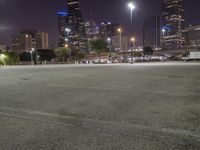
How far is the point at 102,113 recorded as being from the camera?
20.8ft

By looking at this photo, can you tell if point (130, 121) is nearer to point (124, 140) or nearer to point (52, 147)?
point (124, 140)

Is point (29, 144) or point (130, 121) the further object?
point (130, 121)

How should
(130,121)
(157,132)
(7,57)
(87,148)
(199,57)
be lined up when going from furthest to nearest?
1. (7,57)
2. (199,57)
3. (130,121)
4. (157,132)
5. (87,148)

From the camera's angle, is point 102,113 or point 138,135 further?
point 102,113

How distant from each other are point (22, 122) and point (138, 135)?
9.22ft

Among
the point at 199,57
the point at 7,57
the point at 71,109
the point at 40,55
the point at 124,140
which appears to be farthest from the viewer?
the point at 40,55

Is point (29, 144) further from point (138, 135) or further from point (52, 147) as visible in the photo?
point (138, 135)

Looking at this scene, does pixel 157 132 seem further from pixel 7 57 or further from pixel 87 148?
pixel 7 57

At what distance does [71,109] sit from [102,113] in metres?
1.05

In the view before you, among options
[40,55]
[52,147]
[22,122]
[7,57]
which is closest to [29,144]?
[52,147]

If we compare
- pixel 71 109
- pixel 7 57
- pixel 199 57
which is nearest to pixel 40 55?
pixel 7 57

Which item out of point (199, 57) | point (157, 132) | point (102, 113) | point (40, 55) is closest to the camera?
point (157, 132)

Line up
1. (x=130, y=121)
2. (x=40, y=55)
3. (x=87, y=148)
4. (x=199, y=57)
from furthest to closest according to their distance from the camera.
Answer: (x=40, y=55), (x=199, y=57), (x=130, y=121), (x=87, y=148)

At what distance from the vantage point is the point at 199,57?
203ft
